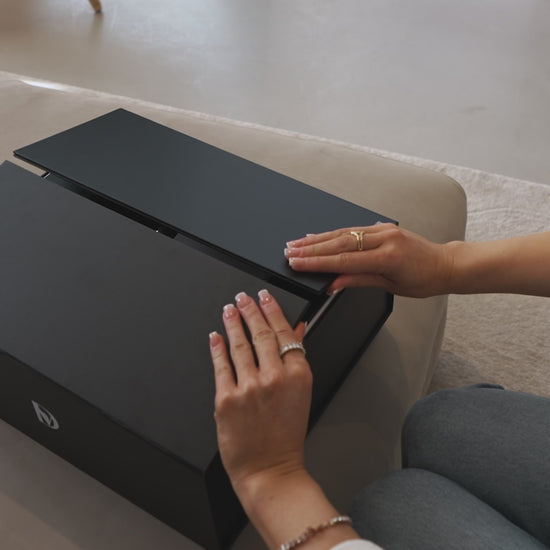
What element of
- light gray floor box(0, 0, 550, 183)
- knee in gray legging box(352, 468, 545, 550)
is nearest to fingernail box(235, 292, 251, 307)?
knee in gray legging box(352, 468, 545, 550)

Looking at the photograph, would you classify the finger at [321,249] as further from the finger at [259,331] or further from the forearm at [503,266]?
the forearm at [503,266]

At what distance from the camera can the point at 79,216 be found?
2.36ft

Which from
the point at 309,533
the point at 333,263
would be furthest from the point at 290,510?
the point at 333,263

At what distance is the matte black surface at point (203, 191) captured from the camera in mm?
694

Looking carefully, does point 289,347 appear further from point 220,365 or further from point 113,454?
point 113,454

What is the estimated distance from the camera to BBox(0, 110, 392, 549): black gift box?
0.56 metres

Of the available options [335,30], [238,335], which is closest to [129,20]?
[335,30]

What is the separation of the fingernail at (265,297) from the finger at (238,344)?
3 cm

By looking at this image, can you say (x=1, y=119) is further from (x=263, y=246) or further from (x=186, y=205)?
(x=263, y=246)

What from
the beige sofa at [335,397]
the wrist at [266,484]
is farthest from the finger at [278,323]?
the beige sofa at [335,397]

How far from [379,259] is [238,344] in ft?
0.71

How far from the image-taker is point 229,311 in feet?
1.94

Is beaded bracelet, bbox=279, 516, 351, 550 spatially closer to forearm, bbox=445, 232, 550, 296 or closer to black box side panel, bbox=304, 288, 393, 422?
black box side panel, bbox=304, 288, 393, 422

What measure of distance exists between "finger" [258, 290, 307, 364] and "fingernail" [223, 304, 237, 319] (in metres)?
0.03
